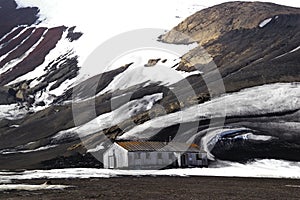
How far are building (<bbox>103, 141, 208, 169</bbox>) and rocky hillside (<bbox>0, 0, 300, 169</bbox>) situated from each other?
4812 mm

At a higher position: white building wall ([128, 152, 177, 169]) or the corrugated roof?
the corrugated roof

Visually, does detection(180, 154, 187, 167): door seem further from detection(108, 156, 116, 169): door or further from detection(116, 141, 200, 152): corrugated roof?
detection(108, 156, 116, 169): door

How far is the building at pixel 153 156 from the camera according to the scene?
70.0 meters

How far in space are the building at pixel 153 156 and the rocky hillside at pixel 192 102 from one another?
4.81 metres

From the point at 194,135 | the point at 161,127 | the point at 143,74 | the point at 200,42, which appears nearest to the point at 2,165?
the point at 161,127

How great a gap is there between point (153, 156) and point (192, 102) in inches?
1212

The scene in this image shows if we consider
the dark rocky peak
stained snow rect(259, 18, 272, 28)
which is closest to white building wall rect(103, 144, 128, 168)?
stained snow rect(259, 18, 272, 28)

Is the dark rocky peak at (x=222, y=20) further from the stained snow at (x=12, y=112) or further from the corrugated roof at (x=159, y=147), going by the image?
the corrugated roof at (x=159, y=147)

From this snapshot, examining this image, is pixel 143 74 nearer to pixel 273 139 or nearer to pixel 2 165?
pixel 2 165

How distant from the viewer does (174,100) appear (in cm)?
10681

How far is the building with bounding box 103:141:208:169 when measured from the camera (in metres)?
70.0

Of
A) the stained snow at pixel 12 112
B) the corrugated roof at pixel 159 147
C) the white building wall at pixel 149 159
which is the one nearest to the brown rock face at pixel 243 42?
the corrugated roof at pixel 159 147

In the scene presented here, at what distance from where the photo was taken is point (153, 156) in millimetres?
71188

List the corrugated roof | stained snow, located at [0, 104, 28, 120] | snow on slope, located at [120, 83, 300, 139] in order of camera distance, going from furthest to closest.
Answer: stained snow, located at [0, 104, 28, 120] → snow on slope, located at [120, 83, 300, 139] → the corrugated roof
